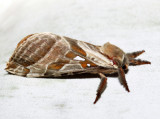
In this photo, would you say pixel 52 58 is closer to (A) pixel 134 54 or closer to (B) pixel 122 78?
(B) pixel 122 78

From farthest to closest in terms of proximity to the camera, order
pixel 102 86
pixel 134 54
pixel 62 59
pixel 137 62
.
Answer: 1. pixel 134 54
2. pixel 137 62
3. pixel 62 59
4. pixel 102 86

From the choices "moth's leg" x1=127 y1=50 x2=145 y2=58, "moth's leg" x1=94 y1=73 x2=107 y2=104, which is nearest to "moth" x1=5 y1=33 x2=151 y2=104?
"moth's leg" x1=94 y1=73 x2=107 y2=104

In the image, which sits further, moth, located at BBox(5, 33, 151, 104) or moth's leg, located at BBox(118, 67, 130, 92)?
moth, located at BBox(5, 33, 151, 104)

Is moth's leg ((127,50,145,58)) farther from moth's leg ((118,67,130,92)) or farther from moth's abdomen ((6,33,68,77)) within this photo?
moth's abdomen ((6,33,68,77))

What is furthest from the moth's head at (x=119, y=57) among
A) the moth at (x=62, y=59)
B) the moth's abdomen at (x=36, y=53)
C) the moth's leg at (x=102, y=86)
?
the moth's abdomen at (x=36, y=53)

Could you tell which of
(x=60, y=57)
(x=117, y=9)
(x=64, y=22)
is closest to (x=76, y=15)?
(x=64, y=22)

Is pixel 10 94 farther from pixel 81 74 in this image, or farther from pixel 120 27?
pixel 120 27

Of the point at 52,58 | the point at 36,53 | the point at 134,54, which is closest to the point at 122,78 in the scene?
the point at 134,54

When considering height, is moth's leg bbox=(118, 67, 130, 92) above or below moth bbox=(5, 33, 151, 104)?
below
